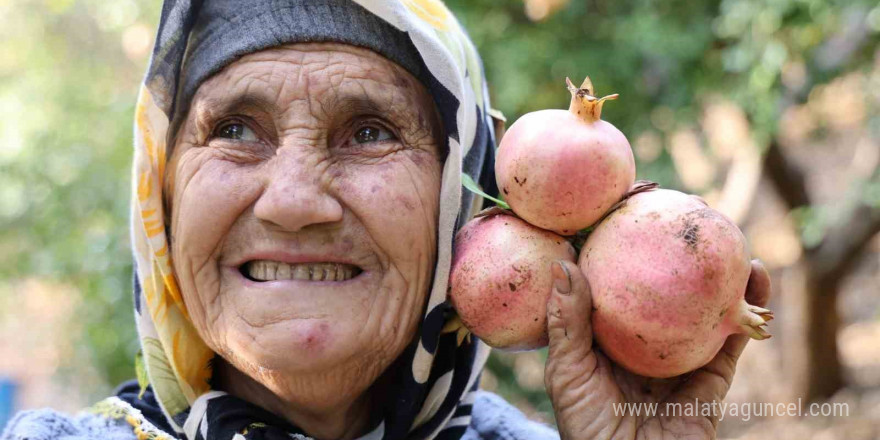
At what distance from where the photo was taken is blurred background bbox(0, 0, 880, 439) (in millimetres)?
4953

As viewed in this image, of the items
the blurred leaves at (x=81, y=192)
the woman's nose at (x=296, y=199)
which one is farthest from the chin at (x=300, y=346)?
the blurred leaves at (x=81, y=192)

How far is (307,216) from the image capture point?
75.9 inches

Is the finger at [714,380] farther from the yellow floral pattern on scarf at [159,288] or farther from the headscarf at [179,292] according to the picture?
the yellow floral pattern on scarf at [159,288]

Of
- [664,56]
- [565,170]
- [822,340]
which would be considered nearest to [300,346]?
[565,170]

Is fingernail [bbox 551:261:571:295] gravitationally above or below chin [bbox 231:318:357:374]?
above

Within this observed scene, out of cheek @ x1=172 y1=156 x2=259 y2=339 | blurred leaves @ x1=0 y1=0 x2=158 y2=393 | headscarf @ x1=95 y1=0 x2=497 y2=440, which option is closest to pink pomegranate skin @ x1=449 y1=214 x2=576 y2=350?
headscarf @ x1=95 y1=0 x2=497 y2=440

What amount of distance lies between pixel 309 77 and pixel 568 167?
69 centimetres

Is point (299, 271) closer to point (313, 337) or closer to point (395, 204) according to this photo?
point (313, 337)

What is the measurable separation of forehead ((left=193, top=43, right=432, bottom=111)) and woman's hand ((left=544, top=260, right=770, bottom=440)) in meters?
0.67

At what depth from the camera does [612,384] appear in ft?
6.32

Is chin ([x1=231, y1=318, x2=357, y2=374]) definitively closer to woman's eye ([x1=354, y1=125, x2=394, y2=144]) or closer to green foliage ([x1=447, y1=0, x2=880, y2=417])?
woman's eye ([x1=354, y1=125, x2=394, y2=144])

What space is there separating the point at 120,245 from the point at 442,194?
384cm

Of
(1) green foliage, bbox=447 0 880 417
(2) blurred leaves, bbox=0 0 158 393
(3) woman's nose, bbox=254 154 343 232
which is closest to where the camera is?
(3) woman's nose, bbox=254 154 343 232

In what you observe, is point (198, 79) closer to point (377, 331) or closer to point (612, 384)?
point (377, 331)
